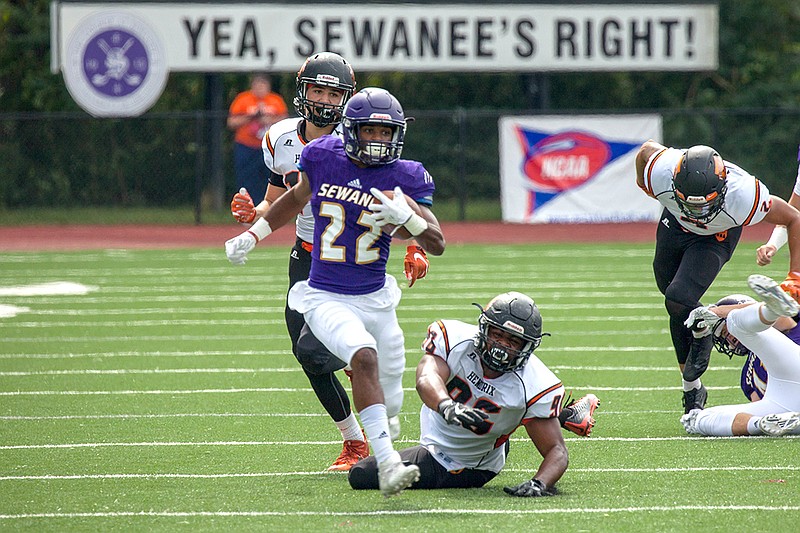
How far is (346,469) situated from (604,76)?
1977 cm

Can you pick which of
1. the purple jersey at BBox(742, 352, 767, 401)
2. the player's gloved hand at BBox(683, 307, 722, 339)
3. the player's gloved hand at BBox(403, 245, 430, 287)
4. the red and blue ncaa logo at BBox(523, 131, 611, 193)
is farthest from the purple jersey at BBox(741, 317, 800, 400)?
the red and blue ncaa logo at BBox(523, 131, 611, 193)

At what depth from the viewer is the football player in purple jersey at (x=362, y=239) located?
4.84m

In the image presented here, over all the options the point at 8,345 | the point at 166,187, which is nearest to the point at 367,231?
Answer: the point at 8,345

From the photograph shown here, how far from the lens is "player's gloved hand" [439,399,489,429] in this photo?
448 centimetres

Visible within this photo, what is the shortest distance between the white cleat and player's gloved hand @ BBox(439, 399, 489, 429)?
1623 millimetres

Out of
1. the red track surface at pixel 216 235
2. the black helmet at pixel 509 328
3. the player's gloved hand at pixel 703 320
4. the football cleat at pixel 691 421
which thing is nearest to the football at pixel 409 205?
the black helmet at pixel 509 328

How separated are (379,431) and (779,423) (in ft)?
7.28

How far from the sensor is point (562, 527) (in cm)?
441

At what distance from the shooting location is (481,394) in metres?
4.89

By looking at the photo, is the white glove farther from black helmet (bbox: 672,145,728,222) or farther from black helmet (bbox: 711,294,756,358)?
black helmet (bbox: 711,294,756,358)

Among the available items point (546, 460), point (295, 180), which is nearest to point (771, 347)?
point (546, 460)

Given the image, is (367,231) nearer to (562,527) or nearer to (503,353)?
(503,353)

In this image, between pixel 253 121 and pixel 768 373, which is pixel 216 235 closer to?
pixel 253 121

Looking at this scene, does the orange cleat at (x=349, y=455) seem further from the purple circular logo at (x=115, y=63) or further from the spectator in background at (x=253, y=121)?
the purple circular logo at (x=115, y=63)
